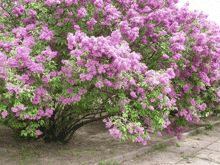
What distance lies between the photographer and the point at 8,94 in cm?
450

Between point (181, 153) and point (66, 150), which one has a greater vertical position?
point (66, 150)

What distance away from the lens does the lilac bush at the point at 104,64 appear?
4.70 m

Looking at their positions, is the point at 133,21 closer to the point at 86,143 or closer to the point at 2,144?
the point at 86,143

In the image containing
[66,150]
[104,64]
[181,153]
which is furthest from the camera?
[181,153]

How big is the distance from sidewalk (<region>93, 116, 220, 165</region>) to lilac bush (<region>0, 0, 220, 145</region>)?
0.64 meters

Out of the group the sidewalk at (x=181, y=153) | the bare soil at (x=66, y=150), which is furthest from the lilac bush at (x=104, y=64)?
the sidewalk at (x=181, y=153)

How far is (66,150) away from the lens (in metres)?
7.10

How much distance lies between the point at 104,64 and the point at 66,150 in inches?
135

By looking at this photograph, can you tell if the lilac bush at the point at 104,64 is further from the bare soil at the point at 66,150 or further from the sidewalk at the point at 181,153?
the sidewalk at the point at 181,153

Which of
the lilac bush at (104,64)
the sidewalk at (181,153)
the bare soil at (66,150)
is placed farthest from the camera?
the sidewalk at (181,153)

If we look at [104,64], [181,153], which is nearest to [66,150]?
[181,153]

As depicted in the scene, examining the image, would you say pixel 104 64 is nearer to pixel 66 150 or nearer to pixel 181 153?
pixel 66 150

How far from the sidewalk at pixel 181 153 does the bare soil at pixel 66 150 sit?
350 millimetres

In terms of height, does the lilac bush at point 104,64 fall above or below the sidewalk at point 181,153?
above
